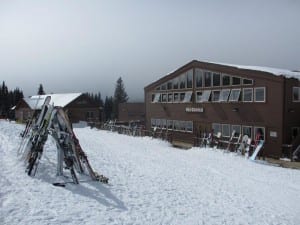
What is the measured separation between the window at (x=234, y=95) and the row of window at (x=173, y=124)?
17.1 ft

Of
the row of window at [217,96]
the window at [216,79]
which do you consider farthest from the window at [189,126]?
the window at [216,79]

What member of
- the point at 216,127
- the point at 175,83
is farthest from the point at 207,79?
the point at 175,83

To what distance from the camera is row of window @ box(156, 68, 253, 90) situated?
2512 cm

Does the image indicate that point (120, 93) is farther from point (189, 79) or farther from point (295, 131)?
point (295, 131)

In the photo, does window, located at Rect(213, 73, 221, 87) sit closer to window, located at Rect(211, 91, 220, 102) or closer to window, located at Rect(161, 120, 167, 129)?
window, located at Rect(211, 91, 220, 102)

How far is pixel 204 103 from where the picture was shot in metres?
28.0

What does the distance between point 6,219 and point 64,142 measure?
479cm

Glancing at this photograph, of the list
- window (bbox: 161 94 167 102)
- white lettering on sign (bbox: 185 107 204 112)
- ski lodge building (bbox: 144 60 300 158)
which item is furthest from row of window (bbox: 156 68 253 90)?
white lettering on sign (bbox: 185 107 204 112)

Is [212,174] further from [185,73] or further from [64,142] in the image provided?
[185,73]

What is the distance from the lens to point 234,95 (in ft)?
82.8

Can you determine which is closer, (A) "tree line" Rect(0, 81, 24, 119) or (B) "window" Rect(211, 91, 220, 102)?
(B) "window" Rect(211, 91, 220, 102)

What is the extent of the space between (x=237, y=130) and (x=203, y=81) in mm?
5433

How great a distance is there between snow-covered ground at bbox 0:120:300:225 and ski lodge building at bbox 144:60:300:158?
5104mm

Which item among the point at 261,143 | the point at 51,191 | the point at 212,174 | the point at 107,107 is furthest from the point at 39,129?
the point at 107,107
